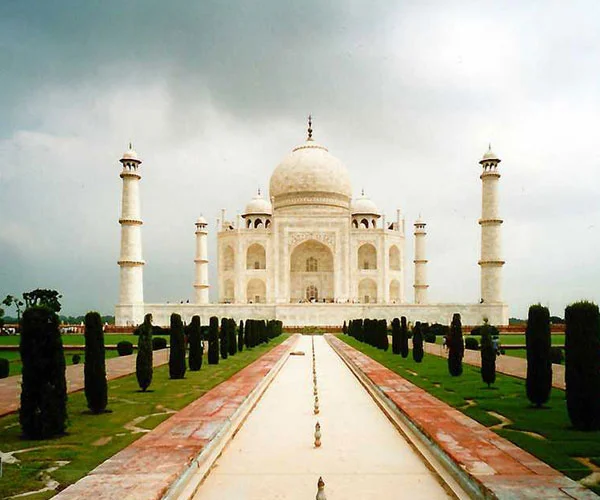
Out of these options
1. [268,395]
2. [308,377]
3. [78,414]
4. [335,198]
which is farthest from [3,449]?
[335,198]

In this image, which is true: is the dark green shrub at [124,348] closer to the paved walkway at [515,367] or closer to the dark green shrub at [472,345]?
the paved walkway at [515,367]

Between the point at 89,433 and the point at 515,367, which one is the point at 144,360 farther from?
the point at 515,367

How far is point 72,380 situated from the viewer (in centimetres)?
1005

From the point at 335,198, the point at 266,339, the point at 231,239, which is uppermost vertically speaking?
the point at 335,198

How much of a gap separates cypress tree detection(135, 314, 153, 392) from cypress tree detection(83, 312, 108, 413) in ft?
4.47

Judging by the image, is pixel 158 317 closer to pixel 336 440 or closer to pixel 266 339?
pixel 266 339

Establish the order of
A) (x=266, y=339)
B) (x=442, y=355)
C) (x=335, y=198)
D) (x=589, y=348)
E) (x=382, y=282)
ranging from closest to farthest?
(x=589, y=348) < (x=442, y=355) < (x=266, y=339) < (x=382, y=282) < (x=335, y=198)

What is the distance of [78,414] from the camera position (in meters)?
6.81

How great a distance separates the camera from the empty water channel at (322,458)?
4.00 meters

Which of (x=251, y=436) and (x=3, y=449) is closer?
(x=3, y=449)

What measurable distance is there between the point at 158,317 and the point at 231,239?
8.36m

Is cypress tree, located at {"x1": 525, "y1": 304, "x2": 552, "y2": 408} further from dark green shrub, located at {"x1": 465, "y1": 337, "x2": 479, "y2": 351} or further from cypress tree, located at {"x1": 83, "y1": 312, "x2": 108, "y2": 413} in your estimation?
dark green shrub, located at {"x1": 465, "y1": 337, "x2": 479, "y2": 351}

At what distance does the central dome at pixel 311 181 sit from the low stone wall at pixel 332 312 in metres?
10.0

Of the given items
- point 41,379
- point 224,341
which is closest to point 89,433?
point 41,379
